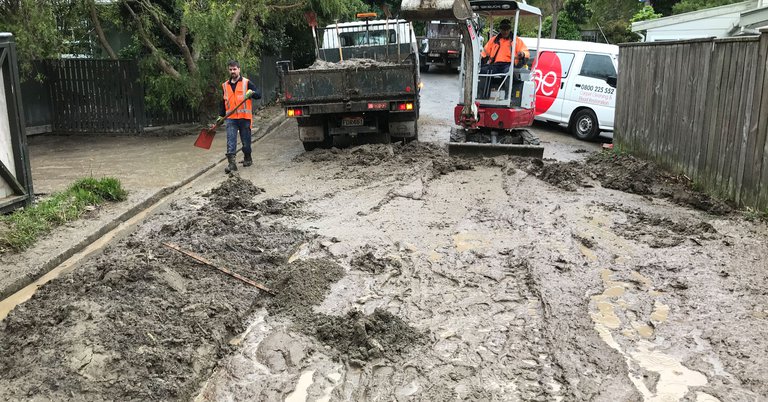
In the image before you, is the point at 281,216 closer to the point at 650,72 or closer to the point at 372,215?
the point at 372,215

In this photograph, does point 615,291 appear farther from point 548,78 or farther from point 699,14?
point 699,14

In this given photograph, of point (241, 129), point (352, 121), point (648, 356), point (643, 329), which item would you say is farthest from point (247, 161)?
point (648, 356)

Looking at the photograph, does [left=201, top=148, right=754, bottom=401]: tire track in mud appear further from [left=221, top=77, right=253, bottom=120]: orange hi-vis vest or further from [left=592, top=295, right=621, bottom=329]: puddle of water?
[left=221, top=77, right=253, bottom=120]: orange hi-vis vest

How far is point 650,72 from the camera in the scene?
10500 mm

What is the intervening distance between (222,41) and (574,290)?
395 inches

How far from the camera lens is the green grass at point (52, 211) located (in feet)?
21.4

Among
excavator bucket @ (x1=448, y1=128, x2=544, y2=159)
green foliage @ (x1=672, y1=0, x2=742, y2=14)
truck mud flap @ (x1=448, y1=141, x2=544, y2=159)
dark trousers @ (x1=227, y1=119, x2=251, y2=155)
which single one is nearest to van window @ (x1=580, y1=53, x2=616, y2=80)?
excavator bucket @ (x1=448, y1=128, x2=544, y2=159)

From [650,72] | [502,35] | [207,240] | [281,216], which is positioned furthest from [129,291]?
[650,72]

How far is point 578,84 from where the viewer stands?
13.9 metres

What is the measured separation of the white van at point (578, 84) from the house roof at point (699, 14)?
6.26 metres

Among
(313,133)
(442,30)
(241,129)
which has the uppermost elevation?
(442,30)

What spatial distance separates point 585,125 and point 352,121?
5683mm

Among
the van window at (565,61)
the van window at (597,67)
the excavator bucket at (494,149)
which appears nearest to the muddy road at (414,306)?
the excavator bucket at (494,149)

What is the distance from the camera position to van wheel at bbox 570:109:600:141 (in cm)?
1393
